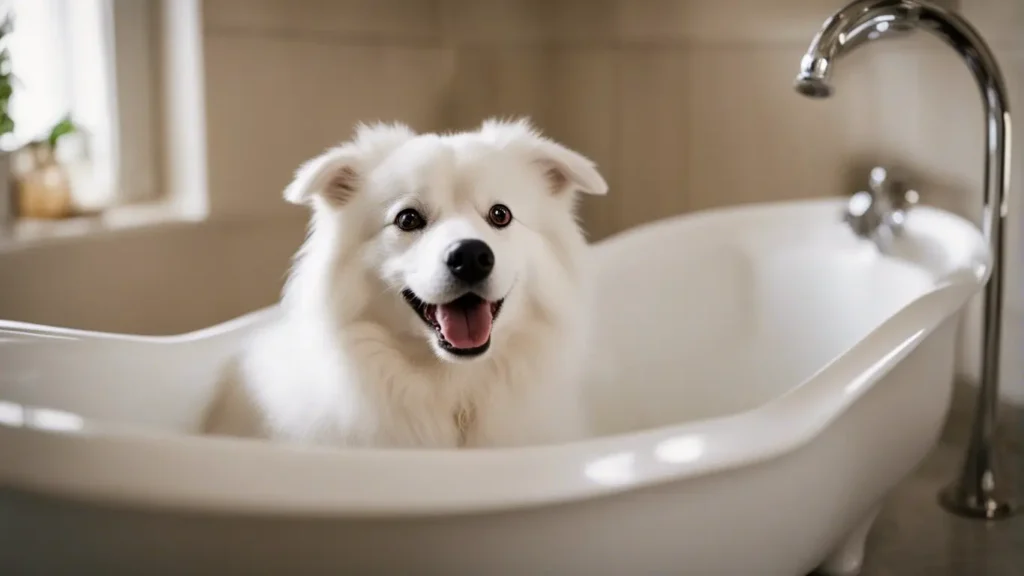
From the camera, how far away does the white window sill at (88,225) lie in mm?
2289

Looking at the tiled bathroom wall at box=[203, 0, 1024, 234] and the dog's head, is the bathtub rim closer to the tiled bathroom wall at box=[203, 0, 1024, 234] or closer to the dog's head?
the dog's head

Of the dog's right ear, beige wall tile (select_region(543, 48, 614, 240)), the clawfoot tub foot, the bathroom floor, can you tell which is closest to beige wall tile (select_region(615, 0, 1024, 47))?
beige wall tile (select_region(543, 48, 614, 240))

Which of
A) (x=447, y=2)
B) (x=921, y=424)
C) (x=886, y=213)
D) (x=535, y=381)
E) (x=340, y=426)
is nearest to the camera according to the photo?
(x=340, y=426)

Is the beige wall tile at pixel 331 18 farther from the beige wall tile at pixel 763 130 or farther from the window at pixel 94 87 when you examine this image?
the beige wall tile at pixel 763 130

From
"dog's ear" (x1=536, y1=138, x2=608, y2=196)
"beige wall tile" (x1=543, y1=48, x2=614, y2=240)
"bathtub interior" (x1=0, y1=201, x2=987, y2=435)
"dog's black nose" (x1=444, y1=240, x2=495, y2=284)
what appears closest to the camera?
"dog's black nose" (x1=444, y1=240, x2=495, y2=284)

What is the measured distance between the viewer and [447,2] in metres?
3.30

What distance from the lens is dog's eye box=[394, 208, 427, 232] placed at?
4.76 ft

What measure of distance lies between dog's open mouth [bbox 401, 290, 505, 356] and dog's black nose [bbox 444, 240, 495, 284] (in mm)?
61

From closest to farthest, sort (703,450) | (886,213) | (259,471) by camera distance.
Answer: (259,471), (703,450), (886,213)

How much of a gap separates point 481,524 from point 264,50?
2.15m

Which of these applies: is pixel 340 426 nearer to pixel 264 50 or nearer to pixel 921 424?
pixel 921 424

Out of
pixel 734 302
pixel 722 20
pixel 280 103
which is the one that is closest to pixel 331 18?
pixel 280 103

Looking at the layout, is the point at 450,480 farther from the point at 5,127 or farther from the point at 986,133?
the point at 5,127

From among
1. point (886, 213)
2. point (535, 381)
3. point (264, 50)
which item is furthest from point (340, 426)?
point (264, 50)
